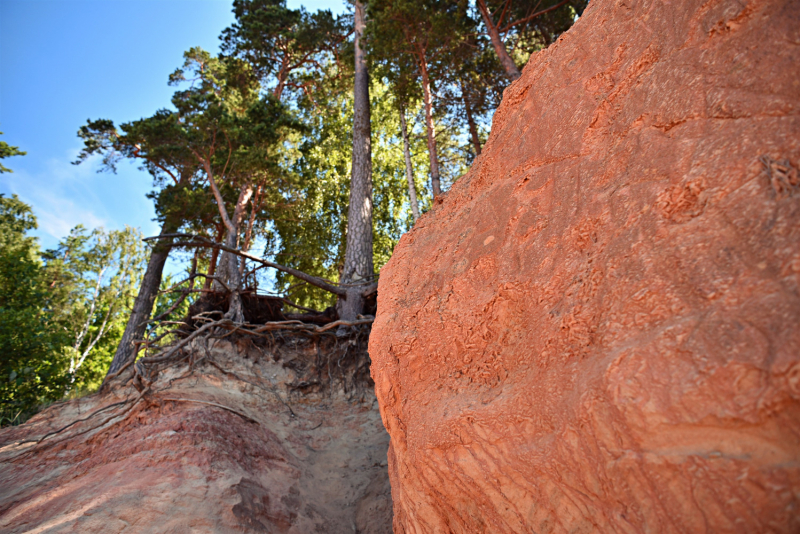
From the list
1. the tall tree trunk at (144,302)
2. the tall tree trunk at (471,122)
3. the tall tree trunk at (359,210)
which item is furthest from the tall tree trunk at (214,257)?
the tall tree trunk at (471,122)

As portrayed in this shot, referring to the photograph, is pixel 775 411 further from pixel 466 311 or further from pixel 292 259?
pixel 292 259

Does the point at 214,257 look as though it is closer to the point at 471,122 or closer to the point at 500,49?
the point at 471,122

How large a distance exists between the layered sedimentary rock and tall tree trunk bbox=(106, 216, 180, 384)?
3109 millimetres

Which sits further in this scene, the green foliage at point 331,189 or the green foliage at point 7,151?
the green foliage at point 331,189

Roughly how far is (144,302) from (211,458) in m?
7.27

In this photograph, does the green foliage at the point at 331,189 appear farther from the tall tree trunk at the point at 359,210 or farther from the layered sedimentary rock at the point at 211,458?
the layered sedimentary rock at the point at 211,458

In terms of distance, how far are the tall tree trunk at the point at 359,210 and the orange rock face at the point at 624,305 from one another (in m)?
5.06

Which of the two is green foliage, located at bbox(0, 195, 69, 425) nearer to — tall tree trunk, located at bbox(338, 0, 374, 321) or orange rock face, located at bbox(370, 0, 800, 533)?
tall tree trunk, located at bbox(338, 0, 374, 321)

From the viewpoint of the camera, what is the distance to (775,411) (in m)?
1.09

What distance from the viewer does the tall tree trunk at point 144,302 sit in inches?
351

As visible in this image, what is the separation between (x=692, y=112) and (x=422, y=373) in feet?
5.74

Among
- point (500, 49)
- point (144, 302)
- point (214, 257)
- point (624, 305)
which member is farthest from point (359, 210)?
point (624, 305)

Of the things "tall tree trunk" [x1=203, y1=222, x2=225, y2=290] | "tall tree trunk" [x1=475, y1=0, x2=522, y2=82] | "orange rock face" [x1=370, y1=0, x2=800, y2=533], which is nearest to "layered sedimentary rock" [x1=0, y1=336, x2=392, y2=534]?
"orange rock face" [x1=370, y1=0, x2=800, y2=533]

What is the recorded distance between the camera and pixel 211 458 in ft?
13.1
